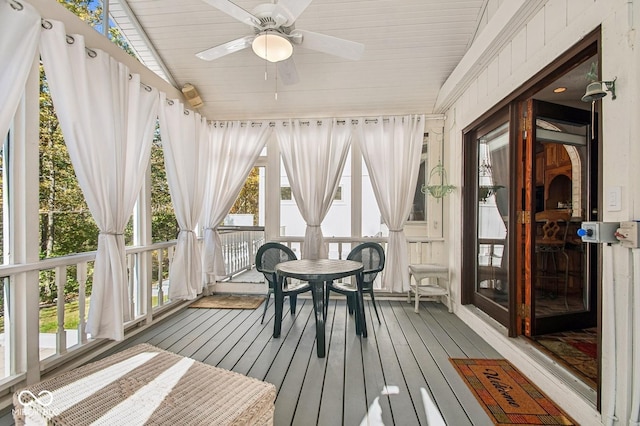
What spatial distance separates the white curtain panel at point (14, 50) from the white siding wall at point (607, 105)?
10.2ft

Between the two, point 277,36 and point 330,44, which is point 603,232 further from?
point 277,36

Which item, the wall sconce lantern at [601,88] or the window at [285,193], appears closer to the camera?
the wall sconce lantern at [601,88]

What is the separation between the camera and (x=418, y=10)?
113 inches

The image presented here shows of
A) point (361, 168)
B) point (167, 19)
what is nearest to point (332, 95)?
point (361, 168)

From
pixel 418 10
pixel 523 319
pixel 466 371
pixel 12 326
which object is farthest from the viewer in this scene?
pixel 418 10

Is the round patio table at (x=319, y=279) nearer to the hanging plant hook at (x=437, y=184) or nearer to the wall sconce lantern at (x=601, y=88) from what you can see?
the hanging plant hook at (x=437, y=184)

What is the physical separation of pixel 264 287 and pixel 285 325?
3.87 ft

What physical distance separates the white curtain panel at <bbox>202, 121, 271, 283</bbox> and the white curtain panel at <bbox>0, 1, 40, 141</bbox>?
2213 millimetres

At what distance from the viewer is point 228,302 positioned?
3.86 m

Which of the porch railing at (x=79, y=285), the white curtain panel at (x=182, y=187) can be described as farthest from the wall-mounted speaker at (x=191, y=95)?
the porch railing at (x=79, y=285)

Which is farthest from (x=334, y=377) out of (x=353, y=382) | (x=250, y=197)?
(x=250, y=197)

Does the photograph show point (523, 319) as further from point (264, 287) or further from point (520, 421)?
point (264, 287)

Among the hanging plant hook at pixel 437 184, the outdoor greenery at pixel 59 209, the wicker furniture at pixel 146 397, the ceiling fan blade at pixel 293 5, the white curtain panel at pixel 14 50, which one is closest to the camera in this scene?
the wicker furniture at pixel 146 397

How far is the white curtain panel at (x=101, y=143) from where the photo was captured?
1973mm
